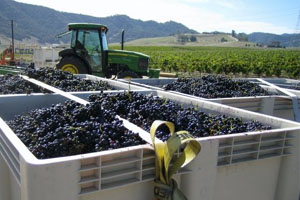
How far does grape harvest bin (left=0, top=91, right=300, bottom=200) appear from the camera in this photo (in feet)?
4.49

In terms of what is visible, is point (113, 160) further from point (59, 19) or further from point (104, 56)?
point (59, 19)

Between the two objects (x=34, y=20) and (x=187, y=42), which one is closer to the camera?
(x=187, y=42)

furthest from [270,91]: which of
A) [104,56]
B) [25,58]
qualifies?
[25,58]

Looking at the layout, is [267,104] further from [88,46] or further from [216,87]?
[88,46]

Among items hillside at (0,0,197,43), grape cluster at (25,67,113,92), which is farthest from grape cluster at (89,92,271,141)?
hillside at (0,0,197,43)

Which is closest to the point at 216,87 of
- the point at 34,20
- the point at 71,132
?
the point at 71,132

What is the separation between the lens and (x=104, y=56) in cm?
910

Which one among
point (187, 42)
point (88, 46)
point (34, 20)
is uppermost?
point (34, 20)

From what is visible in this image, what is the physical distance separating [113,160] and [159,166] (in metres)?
0.24

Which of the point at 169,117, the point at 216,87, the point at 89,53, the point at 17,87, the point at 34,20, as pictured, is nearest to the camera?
the point at 169,117

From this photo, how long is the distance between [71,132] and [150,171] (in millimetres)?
593

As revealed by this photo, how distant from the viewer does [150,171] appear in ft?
5.32

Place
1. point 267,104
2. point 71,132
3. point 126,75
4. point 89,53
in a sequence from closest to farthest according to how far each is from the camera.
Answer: point 71,132
point 267,104
point 126,75
point 89,53

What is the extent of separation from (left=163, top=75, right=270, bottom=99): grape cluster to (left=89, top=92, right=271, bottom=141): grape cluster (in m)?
1.46
